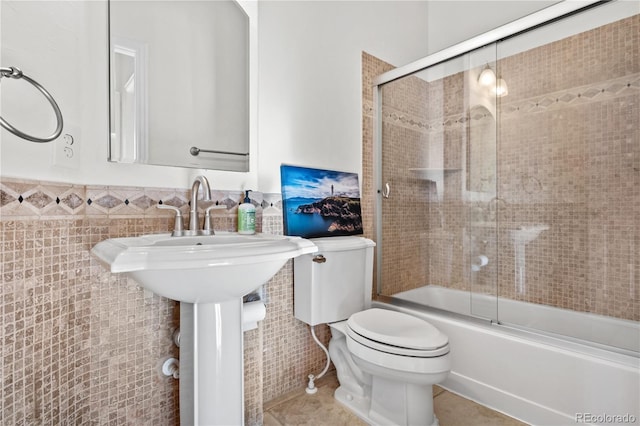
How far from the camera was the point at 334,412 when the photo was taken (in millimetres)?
1521

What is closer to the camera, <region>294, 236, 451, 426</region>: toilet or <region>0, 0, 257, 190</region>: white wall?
<region>0, 0, 257, 190</region>: white wall

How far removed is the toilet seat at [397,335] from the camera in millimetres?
1235

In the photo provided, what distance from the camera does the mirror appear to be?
1129mm

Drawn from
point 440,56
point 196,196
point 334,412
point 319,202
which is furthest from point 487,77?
point 334,412

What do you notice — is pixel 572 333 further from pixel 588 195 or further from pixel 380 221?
pixel 380 221

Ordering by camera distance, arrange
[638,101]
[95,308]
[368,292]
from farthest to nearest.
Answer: [368,292] → [638,101] → [95,308]

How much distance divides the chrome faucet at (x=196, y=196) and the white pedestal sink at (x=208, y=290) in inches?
3.1

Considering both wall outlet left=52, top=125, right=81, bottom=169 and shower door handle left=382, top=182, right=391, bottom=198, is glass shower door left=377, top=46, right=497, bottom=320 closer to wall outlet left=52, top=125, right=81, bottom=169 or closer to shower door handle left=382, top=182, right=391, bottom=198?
shower door handle left=382, top=182, right=391, bottom=198

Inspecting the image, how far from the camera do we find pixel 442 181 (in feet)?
6.80

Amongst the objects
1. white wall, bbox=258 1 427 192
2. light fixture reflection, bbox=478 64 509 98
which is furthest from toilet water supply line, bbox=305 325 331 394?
light fixture reflection, bbox=478 64 509 98

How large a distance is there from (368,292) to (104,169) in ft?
4.44

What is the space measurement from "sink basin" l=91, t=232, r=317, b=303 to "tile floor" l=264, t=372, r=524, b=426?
0.84 metres

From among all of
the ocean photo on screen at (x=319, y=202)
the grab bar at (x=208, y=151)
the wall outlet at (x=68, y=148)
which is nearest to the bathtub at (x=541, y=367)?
the ocean photo on screen at (x=319, y=202)

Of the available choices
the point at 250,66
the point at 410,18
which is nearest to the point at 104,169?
the point at 250,66
